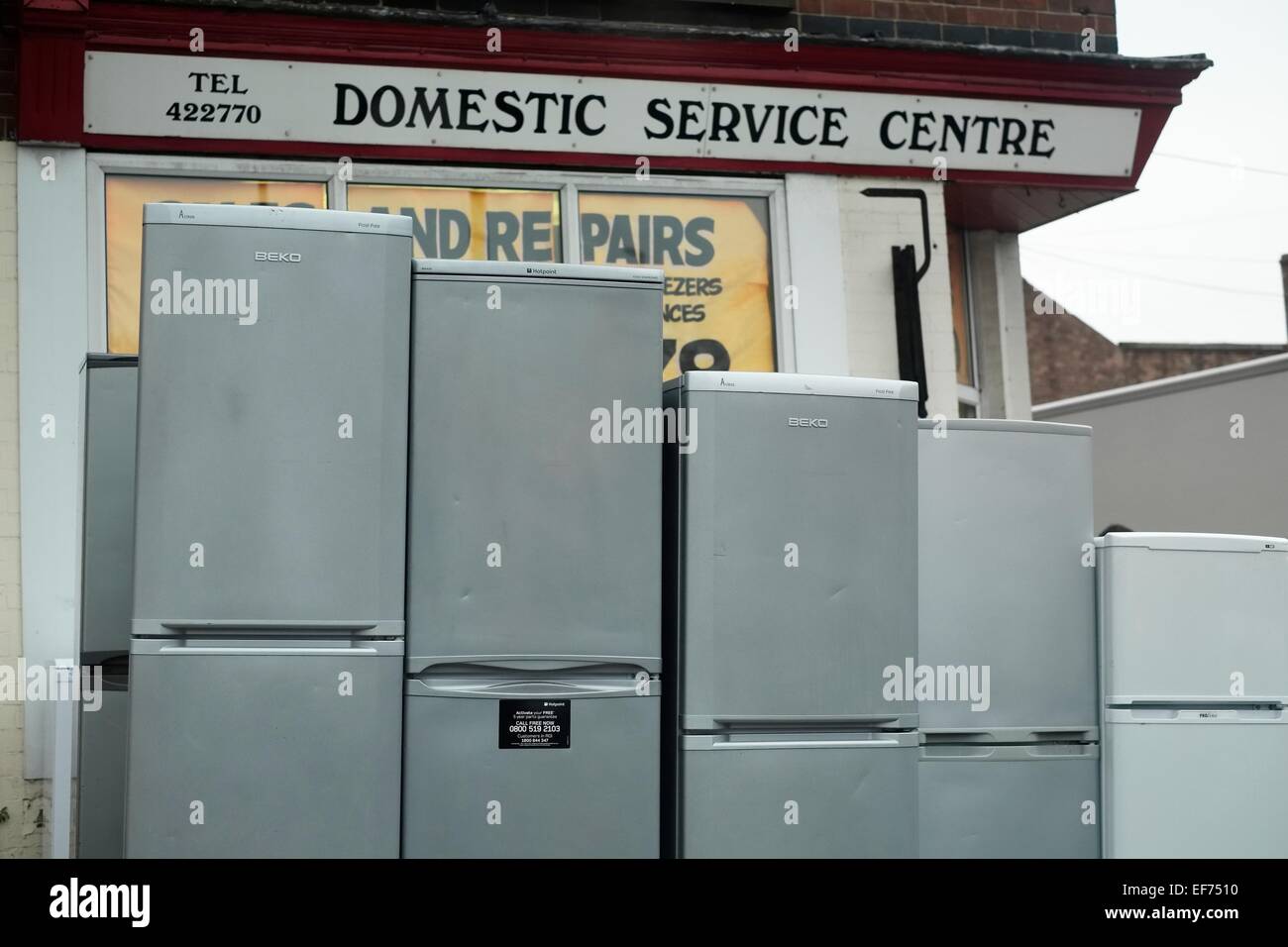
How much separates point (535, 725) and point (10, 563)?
4120 mm

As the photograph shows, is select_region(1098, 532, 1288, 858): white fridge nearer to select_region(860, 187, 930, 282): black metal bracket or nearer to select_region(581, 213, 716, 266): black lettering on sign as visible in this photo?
select_region(860, 187, 930, 282): black metal bracket

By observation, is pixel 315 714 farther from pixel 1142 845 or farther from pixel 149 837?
pixel 1142 845

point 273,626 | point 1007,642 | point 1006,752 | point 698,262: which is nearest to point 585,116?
point 698,262

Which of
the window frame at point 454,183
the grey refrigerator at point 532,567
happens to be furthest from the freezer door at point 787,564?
the window frame at point 454,183

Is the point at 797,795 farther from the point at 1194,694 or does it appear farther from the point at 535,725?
the point at 1194,694

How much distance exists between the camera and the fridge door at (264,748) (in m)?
4.24

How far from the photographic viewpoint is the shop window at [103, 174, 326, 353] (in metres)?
7.81

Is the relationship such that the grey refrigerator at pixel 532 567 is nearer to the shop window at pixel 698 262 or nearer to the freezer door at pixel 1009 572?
the freezer door at pixel 1009 572

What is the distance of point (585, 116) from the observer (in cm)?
851

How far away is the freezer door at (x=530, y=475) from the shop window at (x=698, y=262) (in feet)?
13.0

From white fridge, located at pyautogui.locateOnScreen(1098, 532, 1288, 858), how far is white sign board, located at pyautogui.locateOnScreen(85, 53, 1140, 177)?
3901 millimetres

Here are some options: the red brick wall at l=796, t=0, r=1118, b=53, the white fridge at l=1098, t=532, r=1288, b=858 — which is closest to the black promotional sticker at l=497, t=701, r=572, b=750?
the white fridge at l=1098, t=532, r=1288, b=858

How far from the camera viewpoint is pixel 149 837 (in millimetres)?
4230
